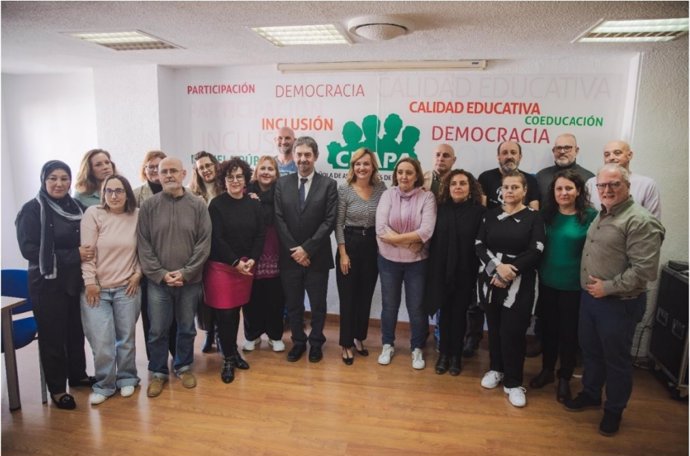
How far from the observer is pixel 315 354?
336 cm

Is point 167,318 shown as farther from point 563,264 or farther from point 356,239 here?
point 563,264

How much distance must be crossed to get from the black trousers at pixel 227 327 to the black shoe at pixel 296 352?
17.3 inches

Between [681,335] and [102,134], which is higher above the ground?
[102,134]

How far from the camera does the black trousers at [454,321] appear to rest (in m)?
3.02

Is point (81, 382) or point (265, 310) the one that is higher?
point (265, 310)

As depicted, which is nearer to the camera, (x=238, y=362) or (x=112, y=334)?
(x=112, y=334)

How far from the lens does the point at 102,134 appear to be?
4.36 meters

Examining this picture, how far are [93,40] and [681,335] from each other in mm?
4560

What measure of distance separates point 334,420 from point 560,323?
1522 mm

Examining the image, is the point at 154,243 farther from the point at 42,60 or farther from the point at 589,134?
the point at 589,134

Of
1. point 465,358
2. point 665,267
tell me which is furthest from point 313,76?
point 665,267

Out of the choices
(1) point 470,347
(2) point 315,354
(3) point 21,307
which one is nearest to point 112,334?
(3) point 21,307

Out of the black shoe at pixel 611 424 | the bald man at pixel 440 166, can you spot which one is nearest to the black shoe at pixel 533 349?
the black shoe at pixel 611 424

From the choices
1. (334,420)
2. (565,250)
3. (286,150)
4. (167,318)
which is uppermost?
(286,150)
